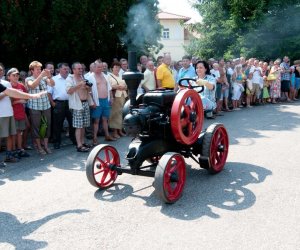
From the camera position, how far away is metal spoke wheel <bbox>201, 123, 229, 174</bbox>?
18.8ft

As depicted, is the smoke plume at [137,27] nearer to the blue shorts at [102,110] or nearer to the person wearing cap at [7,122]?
the blue shorts at [102,110]

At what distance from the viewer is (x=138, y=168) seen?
5.18 m

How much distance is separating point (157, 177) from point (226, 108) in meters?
8.76

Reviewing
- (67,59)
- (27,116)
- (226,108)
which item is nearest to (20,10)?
(67,59)

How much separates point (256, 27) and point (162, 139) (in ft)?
57.1

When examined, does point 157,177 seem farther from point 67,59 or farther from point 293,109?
point 293,109

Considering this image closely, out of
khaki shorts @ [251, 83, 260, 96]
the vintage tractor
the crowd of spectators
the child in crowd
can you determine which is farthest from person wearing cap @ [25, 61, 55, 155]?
khaki shorts @ [251, 83, 260, 96]

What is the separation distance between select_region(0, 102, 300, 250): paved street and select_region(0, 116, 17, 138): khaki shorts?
56 cm

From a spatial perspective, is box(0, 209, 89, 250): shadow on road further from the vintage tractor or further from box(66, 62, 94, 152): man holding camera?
box(66, 62, 94, 152): man holding camera

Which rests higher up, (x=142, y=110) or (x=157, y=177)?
(x=142, y=110)

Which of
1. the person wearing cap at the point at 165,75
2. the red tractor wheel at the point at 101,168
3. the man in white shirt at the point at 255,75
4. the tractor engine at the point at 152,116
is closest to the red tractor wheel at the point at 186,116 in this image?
the tractor engine at the point at 152,116

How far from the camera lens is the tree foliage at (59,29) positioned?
416 inches

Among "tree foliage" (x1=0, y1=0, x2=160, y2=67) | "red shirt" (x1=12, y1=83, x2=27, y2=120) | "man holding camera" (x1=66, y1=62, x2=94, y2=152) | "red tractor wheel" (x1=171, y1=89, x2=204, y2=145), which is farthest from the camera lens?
"tree foliage" (x1=0, y1=0, x2=160, y2=67)

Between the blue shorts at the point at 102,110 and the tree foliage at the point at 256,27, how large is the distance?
14051 millimetres
